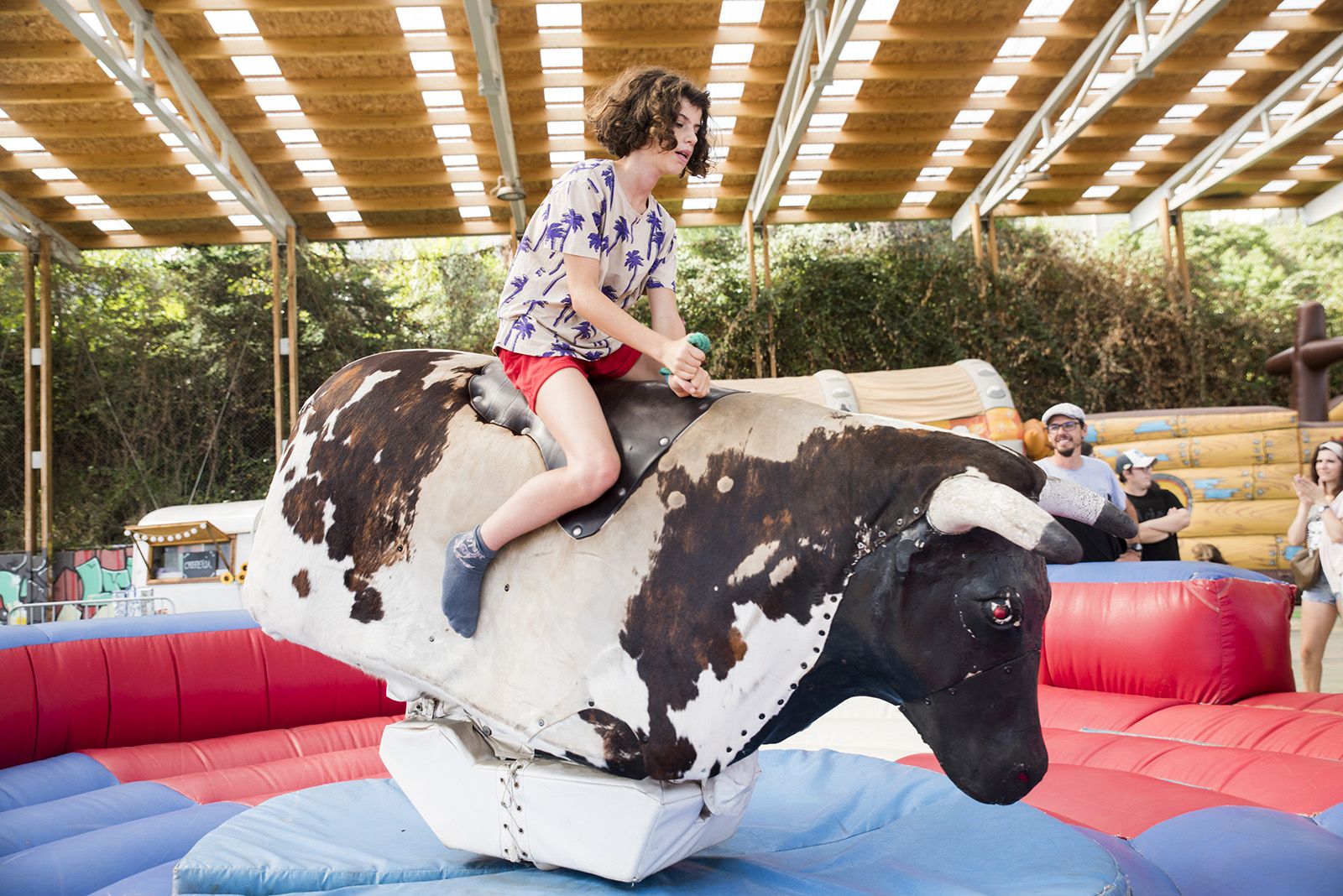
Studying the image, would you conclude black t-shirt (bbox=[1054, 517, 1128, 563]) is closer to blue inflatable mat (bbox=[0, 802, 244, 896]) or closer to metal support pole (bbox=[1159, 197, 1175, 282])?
blue inflatable mat (bbox=[0, 802, 244, 896])

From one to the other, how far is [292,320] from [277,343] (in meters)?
0.34

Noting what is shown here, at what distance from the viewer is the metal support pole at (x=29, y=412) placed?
11023 mm

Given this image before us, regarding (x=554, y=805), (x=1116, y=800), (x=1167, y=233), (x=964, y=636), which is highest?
(x=1167, y=233)

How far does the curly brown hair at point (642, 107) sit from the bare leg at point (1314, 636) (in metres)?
3.77

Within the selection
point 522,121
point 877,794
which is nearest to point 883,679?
point 877,794

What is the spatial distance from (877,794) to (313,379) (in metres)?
11.4

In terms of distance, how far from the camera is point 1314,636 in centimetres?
414

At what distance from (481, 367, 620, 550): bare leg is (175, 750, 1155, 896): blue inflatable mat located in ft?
1.58

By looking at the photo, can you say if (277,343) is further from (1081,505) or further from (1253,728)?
(1081,505)

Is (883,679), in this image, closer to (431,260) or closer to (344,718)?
(344,718)

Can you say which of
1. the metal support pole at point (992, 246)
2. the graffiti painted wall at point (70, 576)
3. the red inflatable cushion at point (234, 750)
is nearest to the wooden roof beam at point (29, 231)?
the graffiti painted wall at point (70, 576)

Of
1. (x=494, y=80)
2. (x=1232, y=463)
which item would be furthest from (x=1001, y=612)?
(x=1232, y=463)

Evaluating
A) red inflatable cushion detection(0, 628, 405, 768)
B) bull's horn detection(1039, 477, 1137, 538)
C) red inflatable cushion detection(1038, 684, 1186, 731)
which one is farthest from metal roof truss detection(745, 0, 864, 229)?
bull's horn detection(1039, 477, 1137, 538)

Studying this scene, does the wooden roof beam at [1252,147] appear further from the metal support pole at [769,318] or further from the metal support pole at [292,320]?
the metal support pole at [292,320]
